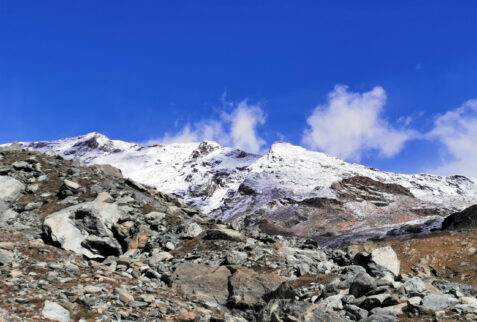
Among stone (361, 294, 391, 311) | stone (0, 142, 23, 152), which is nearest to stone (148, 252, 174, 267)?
stone (361, 294, 391, 311)

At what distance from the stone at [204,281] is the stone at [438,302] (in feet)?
23.6

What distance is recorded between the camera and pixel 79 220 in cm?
2228

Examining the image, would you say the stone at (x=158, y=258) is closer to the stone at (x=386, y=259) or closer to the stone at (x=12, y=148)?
the stone at (x=386, y=259)

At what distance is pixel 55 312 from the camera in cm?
1095

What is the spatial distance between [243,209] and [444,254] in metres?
160

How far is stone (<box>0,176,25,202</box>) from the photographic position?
88.5ft

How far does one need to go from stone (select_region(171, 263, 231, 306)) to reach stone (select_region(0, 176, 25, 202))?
53.9 ft

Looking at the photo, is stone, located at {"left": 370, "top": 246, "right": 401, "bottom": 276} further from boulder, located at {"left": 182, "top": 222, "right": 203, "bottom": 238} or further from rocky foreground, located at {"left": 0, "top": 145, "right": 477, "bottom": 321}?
boulder, located at {"left": 182, "top": 222, "right": 203, "bottom": 238}

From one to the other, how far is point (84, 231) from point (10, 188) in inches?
383

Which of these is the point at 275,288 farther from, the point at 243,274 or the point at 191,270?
the point at 191,270

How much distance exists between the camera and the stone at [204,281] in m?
15.5

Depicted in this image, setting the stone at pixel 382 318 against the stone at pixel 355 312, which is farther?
the stone at pixel 355 312

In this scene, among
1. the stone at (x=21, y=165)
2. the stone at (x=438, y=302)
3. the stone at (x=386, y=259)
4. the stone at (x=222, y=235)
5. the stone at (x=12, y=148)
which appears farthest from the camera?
the stone at (x=12, y=148)

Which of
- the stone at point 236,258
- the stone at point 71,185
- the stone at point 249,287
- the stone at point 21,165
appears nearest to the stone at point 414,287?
the stone at point 249,287
